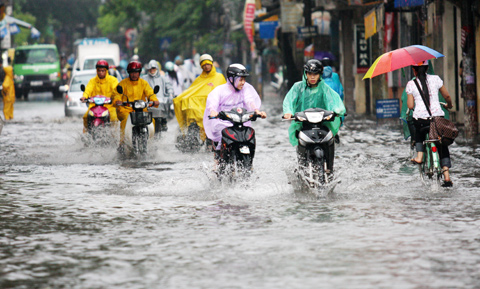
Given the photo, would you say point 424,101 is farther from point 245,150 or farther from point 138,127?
point 138,127

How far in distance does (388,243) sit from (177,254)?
1575 millimetres

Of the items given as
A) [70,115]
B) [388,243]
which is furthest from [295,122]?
[70,115]

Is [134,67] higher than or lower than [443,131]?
higher

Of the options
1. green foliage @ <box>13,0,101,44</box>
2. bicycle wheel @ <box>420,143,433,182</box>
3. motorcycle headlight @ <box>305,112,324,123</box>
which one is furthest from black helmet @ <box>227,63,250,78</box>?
green foliage @ <box>13,0,101,44</box>

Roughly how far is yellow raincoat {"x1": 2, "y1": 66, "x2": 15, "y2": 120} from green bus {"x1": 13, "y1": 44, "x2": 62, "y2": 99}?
667 inches

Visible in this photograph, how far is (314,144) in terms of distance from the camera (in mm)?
9844

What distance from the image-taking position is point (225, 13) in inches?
2060

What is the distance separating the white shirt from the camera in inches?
417

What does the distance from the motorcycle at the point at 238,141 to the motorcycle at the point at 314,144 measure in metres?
0.73

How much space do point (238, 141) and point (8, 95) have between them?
755 inches

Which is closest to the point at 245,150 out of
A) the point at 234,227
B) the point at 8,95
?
the point at 234,227

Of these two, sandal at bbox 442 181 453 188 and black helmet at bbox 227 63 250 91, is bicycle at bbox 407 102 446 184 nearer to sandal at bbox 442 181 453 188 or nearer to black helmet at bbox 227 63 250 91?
sandal at bbox 442 181 453 188

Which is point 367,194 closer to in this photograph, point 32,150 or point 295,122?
point 295,122

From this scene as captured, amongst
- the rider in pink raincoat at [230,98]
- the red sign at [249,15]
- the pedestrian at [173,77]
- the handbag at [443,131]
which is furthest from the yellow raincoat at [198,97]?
the red sign at [249,15]
